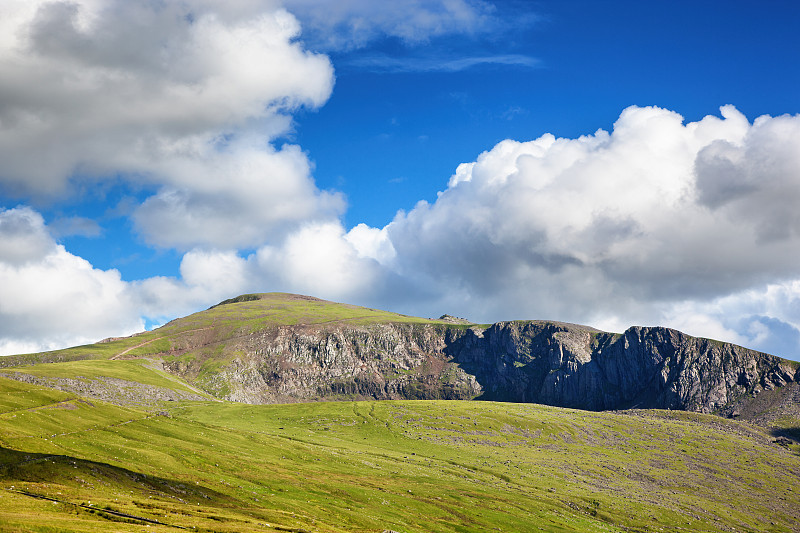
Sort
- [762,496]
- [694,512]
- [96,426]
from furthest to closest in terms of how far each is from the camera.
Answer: [762,496]
[694,512]
[96,426]

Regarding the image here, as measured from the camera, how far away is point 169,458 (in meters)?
93.6

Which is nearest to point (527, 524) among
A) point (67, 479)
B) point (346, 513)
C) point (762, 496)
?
point (346, 513)

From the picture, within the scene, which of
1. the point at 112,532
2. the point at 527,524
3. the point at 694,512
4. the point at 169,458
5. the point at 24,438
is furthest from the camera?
the point at 694,512

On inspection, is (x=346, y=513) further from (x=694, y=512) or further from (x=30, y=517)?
(x=694, y=512)

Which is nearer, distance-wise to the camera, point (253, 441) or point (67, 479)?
point (67, 479)

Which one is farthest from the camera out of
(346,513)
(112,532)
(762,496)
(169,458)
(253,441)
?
(762,496)

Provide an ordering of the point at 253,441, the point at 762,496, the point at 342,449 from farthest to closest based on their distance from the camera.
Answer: the point at 762,496 < the point at 342,449 < the point at 253,441

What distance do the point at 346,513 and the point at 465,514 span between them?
30696mm

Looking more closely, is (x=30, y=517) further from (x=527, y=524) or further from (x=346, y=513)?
(x=527, y=524)

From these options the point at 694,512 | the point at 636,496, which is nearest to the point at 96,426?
the point at 636,496

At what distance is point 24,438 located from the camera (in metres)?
78.9

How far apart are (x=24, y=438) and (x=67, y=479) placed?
15886mm

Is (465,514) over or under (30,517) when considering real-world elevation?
under

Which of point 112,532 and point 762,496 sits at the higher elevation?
point 112,532
